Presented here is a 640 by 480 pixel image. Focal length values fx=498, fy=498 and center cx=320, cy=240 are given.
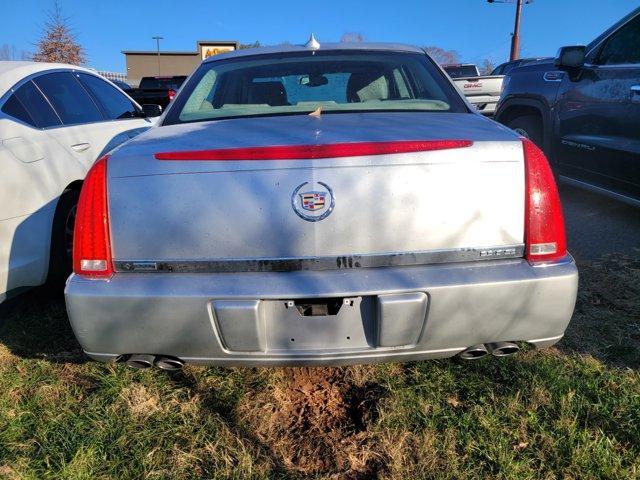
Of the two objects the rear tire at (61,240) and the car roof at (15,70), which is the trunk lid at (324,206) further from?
the car roof at (15,70)

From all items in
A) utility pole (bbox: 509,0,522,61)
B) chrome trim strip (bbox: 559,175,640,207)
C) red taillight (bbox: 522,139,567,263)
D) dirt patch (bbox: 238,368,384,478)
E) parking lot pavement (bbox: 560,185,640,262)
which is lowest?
dirt patch (bbox: 238,368,384,478)

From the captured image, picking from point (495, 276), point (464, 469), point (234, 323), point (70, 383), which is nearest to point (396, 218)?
point (495, 276)

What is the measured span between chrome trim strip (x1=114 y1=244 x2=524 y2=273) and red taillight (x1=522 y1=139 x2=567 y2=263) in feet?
0.24

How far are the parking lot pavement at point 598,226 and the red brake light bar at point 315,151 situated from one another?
2.53 metres

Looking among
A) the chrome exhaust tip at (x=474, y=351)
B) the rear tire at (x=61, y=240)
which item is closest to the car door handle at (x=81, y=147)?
the rear tire at (x=61, y=240)

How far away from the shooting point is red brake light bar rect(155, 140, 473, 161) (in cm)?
180

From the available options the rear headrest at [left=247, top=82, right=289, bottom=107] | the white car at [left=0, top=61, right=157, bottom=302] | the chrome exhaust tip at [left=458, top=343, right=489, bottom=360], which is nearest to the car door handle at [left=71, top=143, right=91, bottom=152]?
the white car at [left=0, top=61, right=157, bottom=302]

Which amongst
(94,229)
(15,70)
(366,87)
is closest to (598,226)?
(366,87)

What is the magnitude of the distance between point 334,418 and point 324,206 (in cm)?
101

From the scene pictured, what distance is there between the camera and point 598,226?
4.49 metres

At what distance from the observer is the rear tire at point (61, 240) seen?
3.02 m

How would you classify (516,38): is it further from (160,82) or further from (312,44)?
(312,44)

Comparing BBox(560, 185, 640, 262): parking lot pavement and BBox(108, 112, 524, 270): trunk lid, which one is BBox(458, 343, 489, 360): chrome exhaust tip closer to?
BBox(108, 112, 524, 270): trunk lid

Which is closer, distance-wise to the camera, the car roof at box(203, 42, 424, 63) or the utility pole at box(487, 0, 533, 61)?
the car roof at box(203, 42, 424, 63)
